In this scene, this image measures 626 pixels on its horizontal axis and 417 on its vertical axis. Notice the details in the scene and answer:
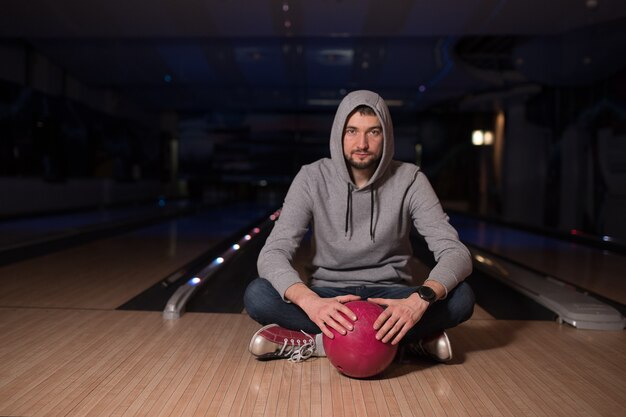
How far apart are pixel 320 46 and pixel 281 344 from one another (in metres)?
8.64

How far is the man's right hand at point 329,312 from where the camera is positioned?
1986 mm

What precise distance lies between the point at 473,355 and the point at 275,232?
38.4 inches

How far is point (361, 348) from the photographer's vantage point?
201cm

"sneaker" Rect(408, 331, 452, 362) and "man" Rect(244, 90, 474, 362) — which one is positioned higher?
"man" Rect(244, 90, 474, 362)

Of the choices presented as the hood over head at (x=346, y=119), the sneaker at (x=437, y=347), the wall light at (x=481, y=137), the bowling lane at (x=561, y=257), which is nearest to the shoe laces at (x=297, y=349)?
the sneaker at (x=437, y=347)

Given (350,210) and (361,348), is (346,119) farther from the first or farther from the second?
(361,348)

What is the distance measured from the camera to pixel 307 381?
6.93 ft

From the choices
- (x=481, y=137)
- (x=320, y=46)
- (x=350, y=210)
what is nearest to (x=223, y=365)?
Result: (x=350, y=210)

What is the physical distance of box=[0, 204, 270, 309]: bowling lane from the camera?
3.47m

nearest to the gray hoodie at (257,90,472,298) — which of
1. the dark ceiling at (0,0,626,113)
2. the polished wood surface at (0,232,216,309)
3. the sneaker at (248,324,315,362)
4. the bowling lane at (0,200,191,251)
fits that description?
the sneaker at (248,324,315,362)

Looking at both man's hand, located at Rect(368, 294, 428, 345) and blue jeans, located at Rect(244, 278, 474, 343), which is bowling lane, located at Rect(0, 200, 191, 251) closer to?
blue jeans, located at Rect(244, 278, 474, 343)

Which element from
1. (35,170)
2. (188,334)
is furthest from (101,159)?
(188,334)

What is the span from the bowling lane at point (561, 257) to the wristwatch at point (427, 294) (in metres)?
2.17

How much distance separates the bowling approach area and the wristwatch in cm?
31
